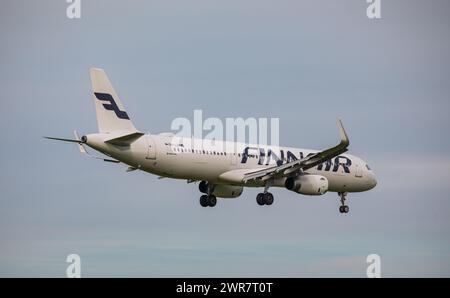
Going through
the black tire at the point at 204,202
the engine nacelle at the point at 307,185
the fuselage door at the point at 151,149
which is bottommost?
the black tire at the point at 204,202

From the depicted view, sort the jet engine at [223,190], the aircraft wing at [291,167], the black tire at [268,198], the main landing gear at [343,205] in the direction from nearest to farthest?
the aircraft wing at [291,167], the black tire at [268,198], the jet engine at [223,190], the main landing gear at [343,205]

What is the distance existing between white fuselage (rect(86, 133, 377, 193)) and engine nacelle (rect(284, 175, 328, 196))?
0.72 metres

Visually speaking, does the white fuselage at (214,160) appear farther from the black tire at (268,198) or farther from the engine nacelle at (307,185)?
the black tire at (268,198)

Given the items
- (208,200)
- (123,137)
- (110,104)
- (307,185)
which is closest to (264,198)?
(307,185)

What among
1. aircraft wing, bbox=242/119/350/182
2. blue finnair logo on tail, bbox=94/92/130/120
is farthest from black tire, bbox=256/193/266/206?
blue finnair logo on tail, bbox=94/92/130/120

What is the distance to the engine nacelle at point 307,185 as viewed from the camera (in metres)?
89.8

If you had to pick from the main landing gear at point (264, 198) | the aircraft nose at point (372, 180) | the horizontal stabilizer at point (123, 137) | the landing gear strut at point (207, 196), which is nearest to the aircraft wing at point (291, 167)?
the main landing gear at point (264, 198)

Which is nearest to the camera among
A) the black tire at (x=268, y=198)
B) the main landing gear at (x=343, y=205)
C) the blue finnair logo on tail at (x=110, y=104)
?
the blue finnair logo on tail at (x=110, y=104)

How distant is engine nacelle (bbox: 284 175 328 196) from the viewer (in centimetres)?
8975

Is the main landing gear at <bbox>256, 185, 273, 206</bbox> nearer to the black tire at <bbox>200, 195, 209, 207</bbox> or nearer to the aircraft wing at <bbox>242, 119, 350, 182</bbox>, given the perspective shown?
the aircraft wing at <bbox>242, 119, 350, 182</bbox>

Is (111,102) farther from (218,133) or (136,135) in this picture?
(218,133)

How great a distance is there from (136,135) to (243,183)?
10.6 meters

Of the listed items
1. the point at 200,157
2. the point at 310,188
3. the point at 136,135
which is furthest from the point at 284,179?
the point at 136,135

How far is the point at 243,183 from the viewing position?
3487 inches
